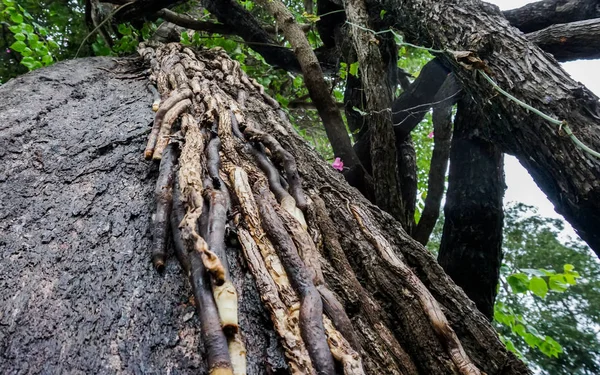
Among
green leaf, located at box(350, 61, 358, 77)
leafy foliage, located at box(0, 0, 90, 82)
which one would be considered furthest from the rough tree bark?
leafy foliage, located at box(0, 0, 90, 82)

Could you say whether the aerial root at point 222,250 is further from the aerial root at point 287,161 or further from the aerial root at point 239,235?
the aerial root at point 287,161

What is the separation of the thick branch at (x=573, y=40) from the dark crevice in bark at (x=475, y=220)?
0.43 metres

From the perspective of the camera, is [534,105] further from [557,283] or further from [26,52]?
[26,52]

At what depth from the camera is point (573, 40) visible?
1.67 m

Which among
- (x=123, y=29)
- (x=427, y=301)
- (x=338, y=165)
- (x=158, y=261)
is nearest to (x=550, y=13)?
(x=338, y=165)

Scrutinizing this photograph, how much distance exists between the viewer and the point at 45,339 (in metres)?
0.59

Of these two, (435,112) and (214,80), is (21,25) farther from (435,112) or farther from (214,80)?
(435,112)

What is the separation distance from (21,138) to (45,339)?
0.86 meters

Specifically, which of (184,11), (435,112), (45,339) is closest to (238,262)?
(45,339)

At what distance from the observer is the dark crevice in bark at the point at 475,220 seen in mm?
1889

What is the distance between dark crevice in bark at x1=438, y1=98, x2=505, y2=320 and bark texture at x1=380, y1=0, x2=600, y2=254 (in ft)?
1.18

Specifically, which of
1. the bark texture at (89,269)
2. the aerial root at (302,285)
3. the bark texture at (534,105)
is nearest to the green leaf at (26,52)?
the bark texture at (89,269)

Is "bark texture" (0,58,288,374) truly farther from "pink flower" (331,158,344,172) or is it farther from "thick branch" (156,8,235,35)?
"thick branch" (156,8,235,35)

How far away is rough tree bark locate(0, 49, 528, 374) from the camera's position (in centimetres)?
58
